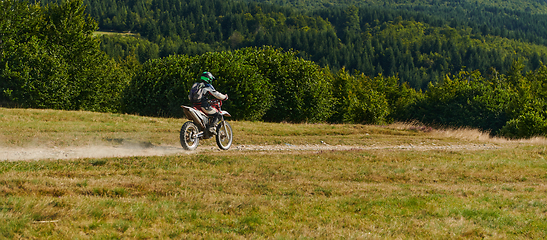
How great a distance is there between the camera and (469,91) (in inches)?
2554

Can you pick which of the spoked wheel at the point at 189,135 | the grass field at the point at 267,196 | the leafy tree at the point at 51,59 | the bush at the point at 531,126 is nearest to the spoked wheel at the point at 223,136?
the spoked wheel at the point at 189,135

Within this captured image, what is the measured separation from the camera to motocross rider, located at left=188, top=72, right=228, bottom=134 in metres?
14.8

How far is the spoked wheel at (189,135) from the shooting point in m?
14.4

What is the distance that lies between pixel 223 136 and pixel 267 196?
734 centimetres

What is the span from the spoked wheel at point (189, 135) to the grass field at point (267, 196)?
1.53m

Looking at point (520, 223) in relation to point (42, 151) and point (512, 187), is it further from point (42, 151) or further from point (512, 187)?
point (42, 151)

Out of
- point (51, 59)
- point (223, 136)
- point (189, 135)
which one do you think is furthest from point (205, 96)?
point (51, 59)

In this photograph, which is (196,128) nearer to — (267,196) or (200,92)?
(200,92)

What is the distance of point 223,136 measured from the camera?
16.0 m

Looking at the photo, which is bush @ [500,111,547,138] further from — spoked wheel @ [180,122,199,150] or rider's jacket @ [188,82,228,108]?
spoked wheel @ [180,122,199,150]

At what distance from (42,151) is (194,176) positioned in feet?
19.5

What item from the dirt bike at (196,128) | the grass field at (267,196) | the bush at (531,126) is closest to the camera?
the grass field at (267,196)

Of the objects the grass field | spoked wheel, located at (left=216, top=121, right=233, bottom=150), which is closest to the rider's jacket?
spoked wheel, located at (left=216, top=121, right=233, bottom=150)

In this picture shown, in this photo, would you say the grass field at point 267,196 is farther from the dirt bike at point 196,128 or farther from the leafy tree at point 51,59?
the leafy tree at point 51,59
